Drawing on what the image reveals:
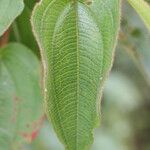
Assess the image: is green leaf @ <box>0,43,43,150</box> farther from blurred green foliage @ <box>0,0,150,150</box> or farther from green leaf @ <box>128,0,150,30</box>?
green leaf @ <box>128,0,150,30</box>

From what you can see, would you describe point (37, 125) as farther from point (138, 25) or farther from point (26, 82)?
point (138, 25)

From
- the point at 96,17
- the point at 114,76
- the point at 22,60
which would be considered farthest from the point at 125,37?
the point at 114,76

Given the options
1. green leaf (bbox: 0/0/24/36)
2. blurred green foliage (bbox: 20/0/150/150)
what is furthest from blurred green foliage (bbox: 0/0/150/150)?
green leaf (bbox: 0/0/24/36)

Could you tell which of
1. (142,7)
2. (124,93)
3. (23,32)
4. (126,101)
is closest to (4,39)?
(23,32)

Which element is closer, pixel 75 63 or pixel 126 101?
pixel 75 63

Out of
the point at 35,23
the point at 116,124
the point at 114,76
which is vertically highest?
the point at 35,23

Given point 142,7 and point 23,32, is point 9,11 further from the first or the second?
point 23,32

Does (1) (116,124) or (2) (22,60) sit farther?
(1) (116,124)
